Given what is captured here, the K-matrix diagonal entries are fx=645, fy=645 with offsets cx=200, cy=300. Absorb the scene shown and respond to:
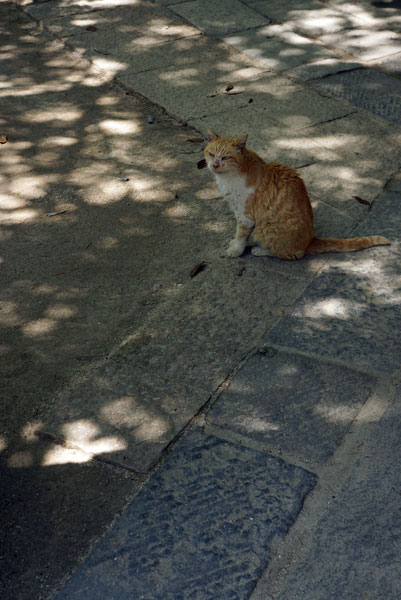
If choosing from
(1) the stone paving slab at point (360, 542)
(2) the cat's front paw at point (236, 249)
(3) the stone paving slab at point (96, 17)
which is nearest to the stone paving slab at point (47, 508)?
(1) the stone paving slab at point (360, 542)

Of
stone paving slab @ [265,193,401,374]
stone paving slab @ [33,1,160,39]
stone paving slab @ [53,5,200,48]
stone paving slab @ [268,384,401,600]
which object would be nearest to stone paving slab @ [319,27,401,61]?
stone paving slab @ [53,5,200,48]

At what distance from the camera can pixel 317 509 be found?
2430mm

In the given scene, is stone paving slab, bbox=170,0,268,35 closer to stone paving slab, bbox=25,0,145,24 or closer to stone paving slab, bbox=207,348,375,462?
stone paving slab, bbox=25,0,145,24

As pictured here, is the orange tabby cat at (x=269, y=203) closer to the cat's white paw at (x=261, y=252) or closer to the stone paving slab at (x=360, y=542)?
the cat's white paw at (x=261, y=252)

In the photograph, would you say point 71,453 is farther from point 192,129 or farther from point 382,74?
point 382,74

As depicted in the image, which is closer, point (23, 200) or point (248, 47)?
point (23, 200)

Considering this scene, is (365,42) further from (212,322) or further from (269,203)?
(212,322)

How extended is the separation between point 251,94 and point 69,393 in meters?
3.52

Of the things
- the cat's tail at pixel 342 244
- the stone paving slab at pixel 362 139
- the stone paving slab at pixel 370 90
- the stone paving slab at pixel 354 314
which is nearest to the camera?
the stone paving slab at pixel 354 314

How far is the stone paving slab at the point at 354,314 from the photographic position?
3094 mm

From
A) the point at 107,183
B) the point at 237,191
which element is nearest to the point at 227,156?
the point at 237,191

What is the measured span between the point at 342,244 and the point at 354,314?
0.55m

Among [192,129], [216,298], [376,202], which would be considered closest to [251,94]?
[192,129]

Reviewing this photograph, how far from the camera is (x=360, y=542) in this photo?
2.31 meters
